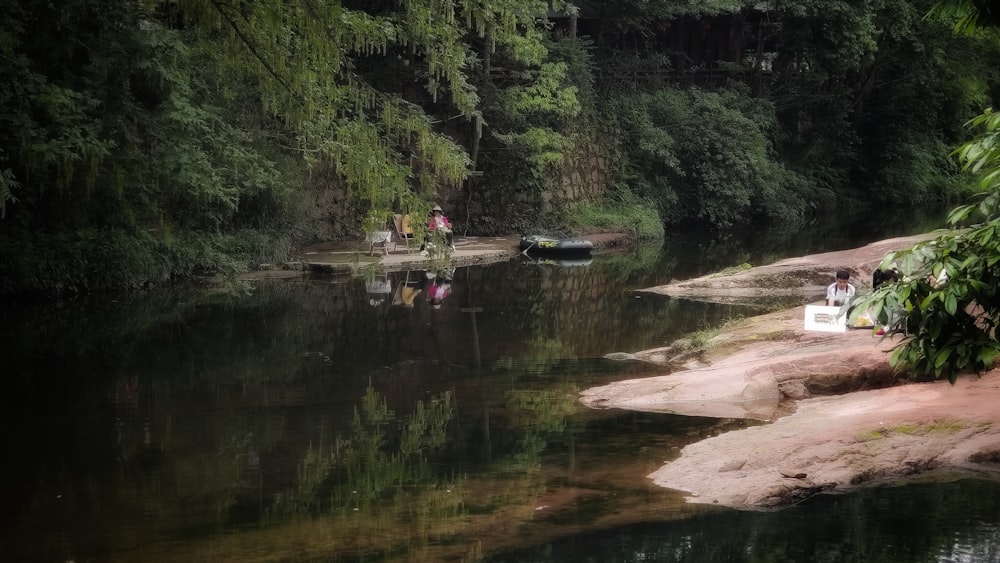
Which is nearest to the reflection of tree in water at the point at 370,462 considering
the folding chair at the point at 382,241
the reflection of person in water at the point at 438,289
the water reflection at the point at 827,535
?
the water reflection at the point at 827,535

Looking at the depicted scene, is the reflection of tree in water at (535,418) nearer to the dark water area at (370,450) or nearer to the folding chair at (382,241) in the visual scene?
the dark water area at (370,450)

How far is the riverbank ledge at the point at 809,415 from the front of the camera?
11.0 meters

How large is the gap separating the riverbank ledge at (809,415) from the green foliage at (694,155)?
2412 cm

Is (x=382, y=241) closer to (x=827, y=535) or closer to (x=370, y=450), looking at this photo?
(x=370, y=450)

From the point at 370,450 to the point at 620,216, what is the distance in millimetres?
26892

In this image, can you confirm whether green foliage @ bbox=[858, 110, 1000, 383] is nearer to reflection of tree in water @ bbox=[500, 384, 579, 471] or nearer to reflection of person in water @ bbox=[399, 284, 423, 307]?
reflection of tree in water @ bbox=[500, 384, 579, 471]

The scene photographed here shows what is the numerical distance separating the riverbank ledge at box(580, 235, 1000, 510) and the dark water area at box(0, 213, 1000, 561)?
0.35 meters

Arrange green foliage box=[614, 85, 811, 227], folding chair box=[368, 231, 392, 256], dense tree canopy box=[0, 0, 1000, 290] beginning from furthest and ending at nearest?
green foliage box=[614, 85, 811, 227]
folding chair box=[368, 231, 392, 256]
dense tree canopy box=[0, 0, 1000, 290]

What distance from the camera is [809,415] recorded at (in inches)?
506

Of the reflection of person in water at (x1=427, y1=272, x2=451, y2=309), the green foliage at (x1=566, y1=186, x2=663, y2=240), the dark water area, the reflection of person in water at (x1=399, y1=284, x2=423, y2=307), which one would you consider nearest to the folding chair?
the reflection of person in water at (x1=427, y1=272, x2=451, y2=309)

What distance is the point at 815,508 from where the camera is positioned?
10477 mm

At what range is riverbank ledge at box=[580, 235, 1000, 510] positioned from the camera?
1102 cm

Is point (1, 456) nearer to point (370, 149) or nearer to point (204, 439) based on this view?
point (204, 439)

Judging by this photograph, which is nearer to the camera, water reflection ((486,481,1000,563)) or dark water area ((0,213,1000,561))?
water reflection ((486,481,1000,563))
